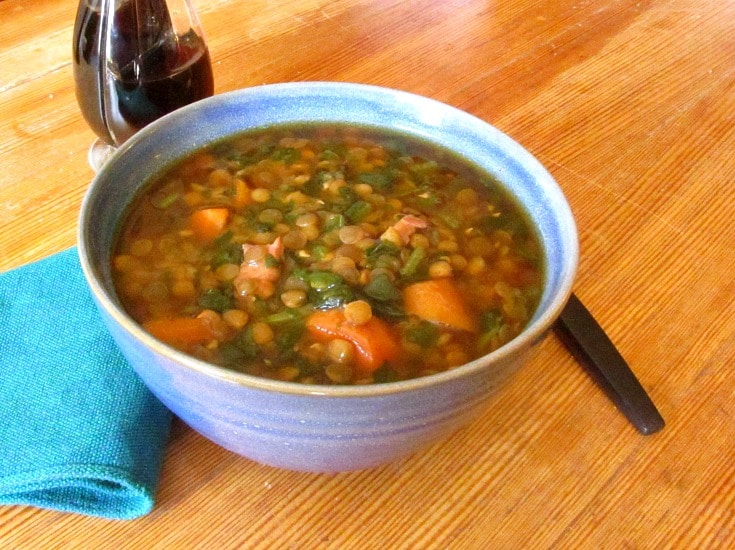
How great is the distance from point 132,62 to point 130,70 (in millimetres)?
18

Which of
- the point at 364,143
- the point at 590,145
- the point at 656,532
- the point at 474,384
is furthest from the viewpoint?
the point at 590,145

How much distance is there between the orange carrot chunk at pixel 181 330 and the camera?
1021 millimetres

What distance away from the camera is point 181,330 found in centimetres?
103

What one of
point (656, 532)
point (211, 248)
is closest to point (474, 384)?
point (656, 532)

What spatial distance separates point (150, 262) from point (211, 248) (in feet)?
0.35

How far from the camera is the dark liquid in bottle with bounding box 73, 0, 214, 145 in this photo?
1527mm

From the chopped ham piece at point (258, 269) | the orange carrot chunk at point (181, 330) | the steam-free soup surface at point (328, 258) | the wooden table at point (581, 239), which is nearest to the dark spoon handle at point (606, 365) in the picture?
the wooden table at point (581, 239)

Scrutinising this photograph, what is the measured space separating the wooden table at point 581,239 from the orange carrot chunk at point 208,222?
1.15ft

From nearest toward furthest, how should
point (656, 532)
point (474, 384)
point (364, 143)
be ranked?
point (474, 384), point (656, 532), point (364, 143)

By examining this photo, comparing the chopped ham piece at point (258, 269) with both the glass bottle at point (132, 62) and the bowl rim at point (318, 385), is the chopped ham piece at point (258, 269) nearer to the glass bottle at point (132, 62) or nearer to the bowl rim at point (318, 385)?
the bowl rim at point (318, 385)

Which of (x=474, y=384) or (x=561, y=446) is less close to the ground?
(x=474, y=384)

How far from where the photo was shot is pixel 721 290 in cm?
145

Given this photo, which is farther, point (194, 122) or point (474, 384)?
point (194, 122)

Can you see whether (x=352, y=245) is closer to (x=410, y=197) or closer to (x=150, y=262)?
(x=410, y=197)
